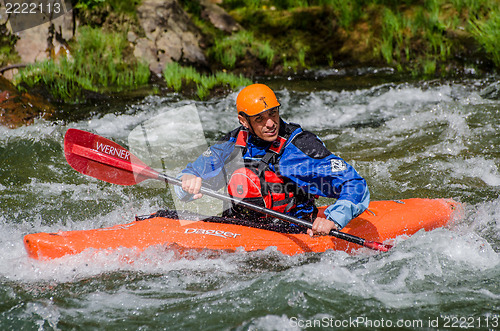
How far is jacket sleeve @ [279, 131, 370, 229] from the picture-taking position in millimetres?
3336

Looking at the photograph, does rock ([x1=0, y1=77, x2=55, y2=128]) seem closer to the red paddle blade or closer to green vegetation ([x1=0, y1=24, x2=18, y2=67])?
green vegetation ([x1=0, y1=24, x2=18, y2=67])

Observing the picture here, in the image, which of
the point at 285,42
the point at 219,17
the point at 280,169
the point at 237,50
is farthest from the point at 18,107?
the point at 285,42

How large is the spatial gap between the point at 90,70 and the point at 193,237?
520 centimetres

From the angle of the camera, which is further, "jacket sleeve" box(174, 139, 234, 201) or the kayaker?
"jacket sleeve" box(174, 139, 234, 201)

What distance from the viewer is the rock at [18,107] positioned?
6.14 m

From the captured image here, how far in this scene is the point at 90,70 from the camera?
25.2ft

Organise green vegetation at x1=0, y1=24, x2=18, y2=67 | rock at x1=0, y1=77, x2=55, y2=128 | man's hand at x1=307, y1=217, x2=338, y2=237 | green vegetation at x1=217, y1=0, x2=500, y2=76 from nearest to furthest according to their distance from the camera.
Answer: man's hand at x1=307, y1=217, x2=338, y2=237, rock at x1=0, y1=77, x2=55, y2=128, green vegetation at x1=0, y1=24, x2=18, y2=67, green vegetation at x1=217, y1=0, x2=500, y2=76

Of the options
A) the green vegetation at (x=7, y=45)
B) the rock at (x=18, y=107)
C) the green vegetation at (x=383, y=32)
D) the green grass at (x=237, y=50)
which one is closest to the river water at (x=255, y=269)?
the rock at (x=18, y=107)

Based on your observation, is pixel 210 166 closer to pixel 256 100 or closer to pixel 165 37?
pixel 256 100

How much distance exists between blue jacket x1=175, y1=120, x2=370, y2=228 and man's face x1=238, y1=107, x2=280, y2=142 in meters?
0.08

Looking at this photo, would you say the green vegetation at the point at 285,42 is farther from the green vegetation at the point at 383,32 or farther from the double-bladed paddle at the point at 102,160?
the double-bladed paddle at the point at 102,160

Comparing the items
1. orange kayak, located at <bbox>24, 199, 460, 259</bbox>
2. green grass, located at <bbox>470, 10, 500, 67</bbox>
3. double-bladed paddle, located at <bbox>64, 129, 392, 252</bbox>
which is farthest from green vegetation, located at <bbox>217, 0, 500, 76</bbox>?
double-bladed paddle, located at <bbox>64, 129, 392, 252</bbox>

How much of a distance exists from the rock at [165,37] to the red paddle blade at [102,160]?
4449 millimetres

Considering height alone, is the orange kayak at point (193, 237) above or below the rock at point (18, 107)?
above
